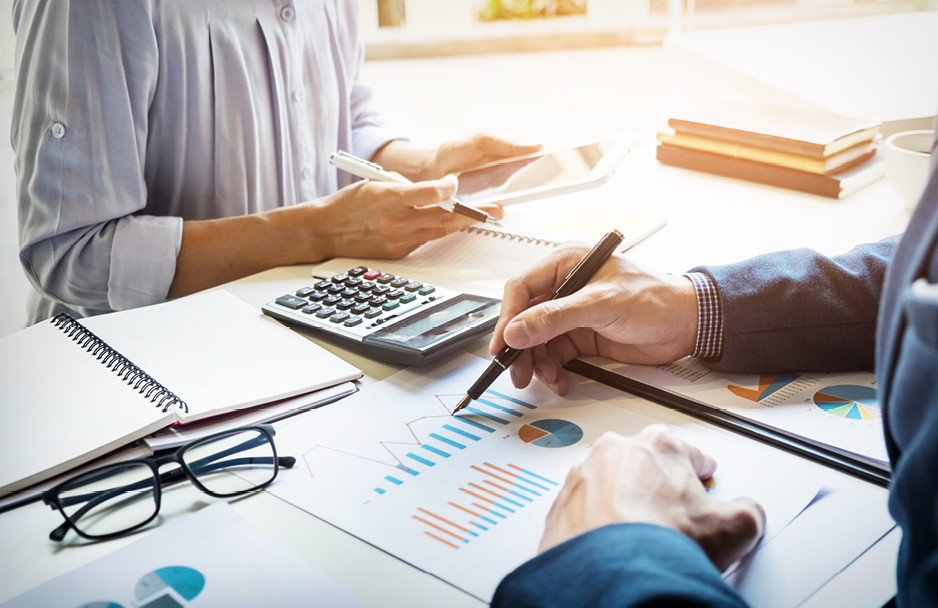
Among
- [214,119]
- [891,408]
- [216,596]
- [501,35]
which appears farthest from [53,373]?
[501,35]

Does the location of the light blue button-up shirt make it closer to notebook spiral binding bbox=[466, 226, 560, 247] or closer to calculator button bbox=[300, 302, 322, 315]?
calculator button bbox=[300, 302, 322, 315]

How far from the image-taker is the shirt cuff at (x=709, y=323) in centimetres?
73

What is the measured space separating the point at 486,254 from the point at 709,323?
411 mm

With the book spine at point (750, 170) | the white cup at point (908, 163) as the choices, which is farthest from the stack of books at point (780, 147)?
the white cup at point (908, 163)

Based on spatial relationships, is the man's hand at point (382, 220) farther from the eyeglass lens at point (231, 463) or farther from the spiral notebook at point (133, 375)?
the eyeglass lens at point (231, 463)

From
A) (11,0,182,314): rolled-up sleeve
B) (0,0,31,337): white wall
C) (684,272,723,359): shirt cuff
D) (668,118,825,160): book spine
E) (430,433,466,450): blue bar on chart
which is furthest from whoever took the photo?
(0,0,31,337): white wall

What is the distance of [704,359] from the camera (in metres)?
0.74

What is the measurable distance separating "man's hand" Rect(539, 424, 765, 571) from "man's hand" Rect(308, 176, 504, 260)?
0.58 metres

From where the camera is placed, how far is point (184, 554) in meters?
0.50

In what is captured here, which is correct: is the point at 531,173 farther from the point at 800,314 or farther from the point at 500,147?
the point at 800,314

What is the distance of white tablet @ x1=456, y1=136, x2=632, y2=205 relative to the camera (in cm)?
110

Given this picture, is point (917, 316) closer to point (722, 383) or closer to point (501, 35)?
point (722, 383)

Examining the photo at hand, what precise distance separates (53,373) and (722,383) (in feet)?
2.18

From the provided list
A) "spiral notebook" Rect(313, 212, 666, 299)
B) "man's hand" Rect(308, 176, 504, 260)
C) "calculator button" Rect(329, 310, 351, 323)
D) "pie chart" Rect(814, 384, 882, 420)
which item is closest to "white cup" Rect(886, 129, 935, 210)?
"spiral notebook" Rect(313, 212, 666, 299)
